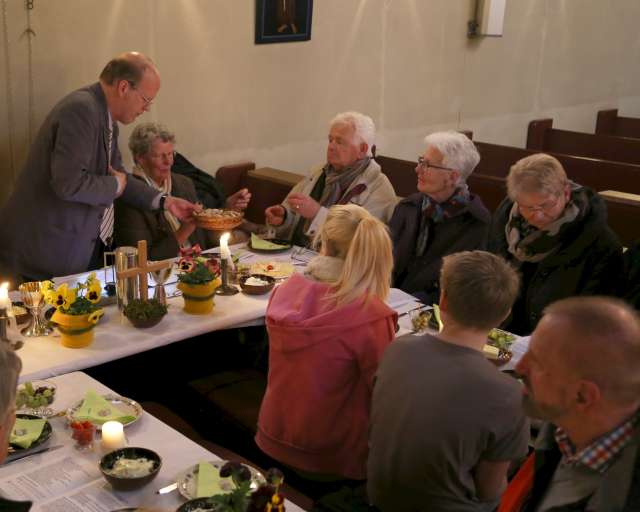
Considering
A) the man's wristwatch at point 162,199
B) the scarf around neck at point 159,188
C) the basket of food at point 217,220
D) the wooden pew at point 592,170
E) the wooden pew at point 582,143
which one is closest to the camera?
the basket of food at point 217,220

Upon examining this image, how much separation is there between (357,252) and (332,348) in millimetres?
347

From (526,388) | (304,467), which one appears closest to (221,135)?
(304,467)

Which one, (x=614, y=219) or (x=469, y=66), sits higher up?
(x=469, y=66)

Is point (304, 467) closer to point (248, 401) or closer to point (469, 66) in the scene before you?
point (248, 401)

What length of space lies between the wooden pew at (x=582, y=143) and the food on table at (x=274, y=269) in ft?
14.2

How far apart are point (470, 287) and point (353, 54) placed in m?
4.69

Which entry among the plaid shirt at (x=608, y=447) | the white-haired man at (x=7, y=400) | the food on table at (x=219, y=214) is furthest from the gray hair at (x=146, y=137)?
the plaid shirt at (x=608, y=447)

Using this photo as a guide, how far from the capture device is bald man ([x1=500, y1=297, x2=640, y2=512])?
66.6 inches

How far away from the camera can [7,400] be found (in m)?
1.81

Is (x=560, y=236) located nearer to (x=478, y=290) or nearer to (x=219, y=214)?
(x=478, y=290)

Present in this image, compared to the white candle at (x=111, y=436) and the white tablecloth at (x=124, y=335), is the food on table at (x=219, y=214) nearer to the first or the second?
the white tablecloth at (x=124, y=335)

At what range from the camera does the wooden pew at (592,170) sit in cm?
607

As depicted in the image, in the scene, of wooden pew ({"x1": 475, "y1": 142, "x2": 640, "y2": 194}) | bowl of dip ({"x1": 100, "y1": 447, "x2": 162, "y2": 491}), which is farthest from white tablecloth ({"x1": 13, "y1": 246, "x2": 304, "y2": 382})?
wooden pew ({"x1": 475, "y1": 142, "x2": 640, "y2": 194})

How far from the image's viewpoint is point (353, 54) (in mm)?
6730
